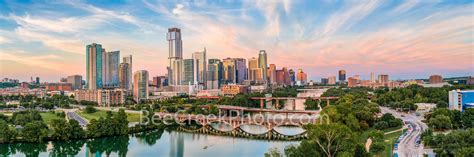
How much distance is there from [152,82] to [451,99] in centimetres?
7651

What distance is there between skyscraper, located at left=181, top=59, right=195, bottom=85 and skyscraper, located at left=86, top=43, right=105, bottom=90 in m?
16.7

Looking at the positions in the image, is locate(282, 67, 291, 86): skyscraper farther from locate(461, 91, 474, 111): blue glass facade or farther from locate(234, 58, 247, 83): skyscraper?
locate(461, 91, 474, 111): blue glass facade

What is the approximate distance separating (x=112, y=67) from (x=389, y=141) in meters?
66.5

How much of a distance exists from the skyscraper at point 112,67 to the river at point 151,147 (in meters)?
55.8

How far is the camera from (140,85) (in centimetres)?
5128

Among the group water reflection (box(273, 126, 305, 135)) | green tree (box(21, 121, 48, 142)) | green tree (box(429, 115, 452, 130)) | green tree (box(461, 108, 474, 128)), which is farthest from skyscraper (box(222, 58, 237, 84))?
green tree (box(429, 115, 452, 130))

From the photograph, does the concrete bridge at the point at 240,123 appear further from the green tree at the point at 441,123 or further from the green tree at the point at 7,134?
the green tree at the point at 7,134

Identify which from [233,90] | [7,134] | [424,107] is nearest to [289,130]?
[424,107]

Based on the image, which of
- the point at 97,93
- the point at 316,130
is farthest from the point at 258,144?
the point at 97,93

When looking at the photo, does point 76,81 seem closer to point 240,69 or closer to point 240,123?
point 240,69

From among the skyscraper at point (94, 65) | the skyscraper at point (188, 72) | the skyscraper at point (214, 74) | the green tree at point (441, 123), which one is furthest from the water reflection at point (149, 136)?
the skyscraper at point (214, 74)

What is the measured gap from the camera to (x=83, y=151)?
17875 millimetres

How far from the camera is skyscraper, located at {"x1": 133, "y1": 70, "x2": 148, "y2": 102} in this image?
167 ft

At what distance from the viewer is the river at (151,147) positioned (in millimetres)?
17355
